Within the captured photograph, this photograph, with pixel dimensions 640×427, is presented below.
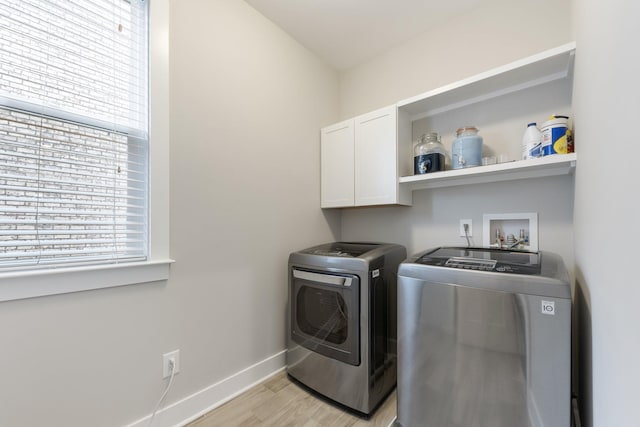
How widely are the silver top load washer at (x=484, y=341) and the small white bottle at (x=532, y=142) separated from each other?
0.53 metres

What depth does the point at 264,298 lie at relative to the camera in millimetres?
1804

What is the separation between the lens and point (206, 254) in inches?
59.0

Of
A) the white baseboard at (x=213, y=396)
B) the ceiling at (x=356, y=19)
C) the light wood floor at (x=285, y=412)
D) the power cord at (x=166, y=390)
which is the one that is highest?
the ceiling at (x=356, y=19)

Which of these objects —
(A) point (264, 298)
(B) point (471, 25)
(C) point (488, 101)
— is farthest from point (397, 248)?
(B) point (471, 25)

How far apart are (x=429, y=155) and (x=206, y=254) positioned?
60.4 inches

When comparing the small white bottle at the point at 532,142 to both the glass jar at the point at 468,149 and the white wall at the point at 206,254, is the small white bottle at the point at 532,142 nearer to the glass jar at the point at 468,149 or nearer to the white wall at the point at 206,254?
the glass jar at the point at 468,149

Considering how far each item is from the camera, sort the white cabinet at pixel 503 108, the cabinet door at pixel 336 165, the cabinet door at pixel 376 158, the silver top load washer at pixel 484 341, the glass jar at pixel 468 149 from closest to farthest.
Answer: the silver top load washer at pixel 484 341
the white cabinet at pixel 503 108
the glass jar at pixel 468 149
the cabinet door at pixel 376 158
the cabinet door at pixel 336 165

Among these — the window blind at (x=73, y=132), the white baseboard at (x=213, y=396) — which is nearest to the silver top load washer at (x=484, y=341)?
the white baseboard at (x=213, y=396)

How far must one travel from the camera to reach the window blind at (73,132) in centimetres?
98

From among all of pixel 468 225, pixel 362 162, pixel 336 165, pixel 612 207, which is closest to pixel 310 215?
pixel 336 165

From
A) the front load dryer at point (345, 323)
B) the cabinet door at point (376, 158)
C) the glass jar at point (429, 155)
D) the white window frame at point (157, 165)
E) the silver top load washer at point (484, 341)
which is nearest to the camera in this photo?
the silver top load washer at point (484, 341)

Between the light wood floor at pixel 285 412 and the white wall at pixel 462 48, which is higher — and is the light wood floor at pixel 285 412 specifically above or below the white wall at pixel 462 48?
below

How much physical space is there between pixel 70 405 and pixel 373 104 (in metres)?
2.59

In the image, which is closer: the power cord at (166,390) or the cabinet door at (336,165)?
the power cord at (166,390)
